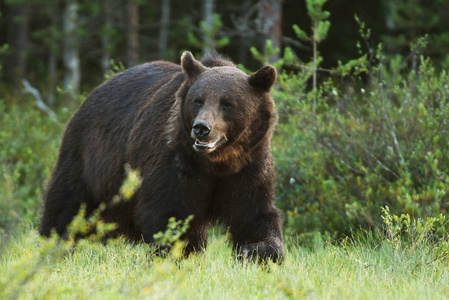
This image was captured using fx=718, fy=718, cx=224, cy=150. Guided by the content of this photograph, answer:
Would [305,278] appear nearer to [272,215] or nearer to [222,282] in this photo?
[222,282]

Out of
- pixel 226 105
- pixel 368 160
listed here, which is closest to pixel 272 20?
pixel 368 160

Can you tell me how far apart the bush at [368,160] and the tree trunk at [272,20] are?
627 centimetres

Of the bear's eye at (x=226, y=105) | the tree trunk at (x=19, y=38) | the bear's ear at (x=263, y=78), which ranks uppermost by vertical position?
the bear's ear at (x=263, y=78)

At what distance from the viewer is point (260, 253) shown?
486 centimetres

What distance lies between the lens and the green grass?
10.8 ft

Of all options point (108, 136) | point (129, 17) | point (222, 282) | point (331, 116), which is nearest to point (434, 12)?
point (129, 17)

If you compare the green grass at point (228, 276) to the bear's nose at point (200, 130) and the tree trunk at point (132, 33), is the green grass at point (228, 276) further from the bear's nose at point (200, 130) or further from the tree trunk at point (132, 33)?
the tree trunk at point (132, 33)

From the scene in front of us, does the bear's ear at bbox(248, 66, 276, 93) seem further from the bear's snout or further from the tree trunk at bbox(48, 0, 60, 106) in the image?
the tree trunk at bbox(48, 0, 60, 106)

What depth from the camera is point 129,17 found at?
1920 centimetres

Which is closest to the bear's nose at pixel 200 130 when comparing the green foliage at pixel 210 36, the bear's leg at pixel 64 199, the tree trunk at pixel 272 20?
the bear's leg at pixel 64 199

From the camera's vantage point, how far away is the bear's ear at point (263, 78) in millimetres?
4914

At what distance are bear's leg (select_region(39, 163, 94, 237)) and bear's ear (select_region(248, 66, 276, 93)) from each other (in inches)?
71.7

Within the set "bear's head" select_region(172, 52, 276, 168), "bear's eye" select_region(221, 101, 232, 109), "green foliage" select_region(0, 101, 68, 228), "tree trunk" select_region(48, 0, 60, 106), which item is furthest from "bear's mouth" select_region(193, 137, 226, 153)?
"tree trunk" select_region(48, 0, 60, 106)

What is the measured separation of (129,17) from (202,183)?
14927 millimetres
